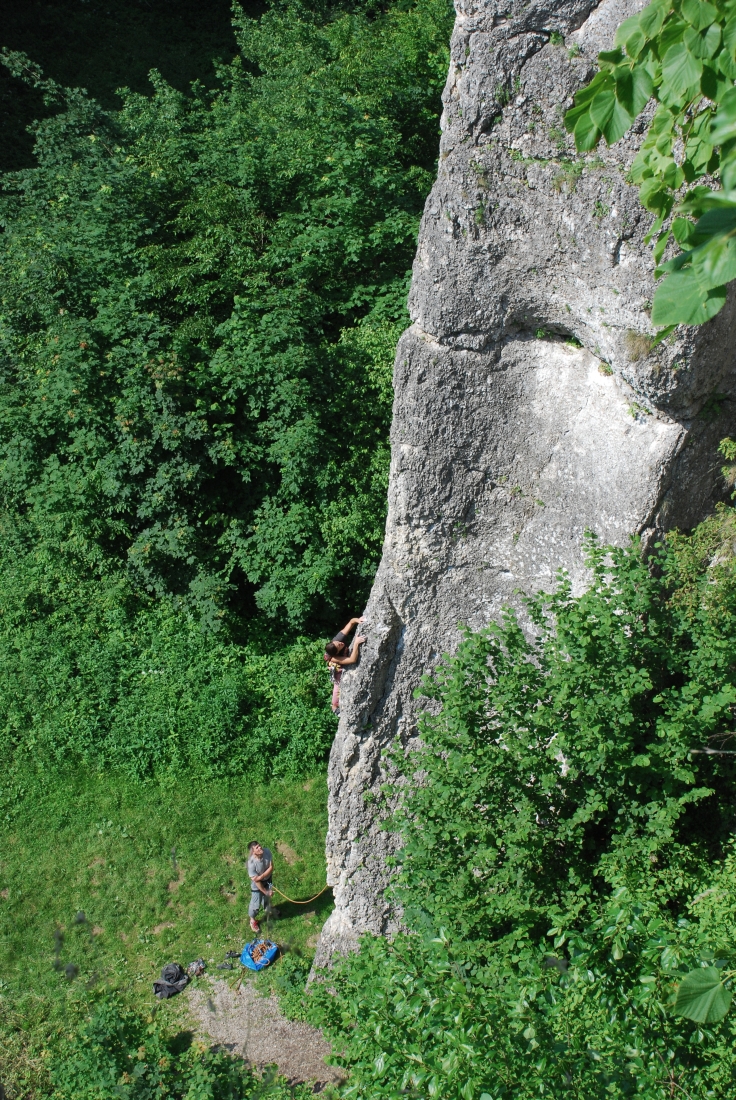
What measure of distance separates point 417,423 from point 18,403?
7.46m

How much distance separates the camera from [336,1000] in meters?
5.83

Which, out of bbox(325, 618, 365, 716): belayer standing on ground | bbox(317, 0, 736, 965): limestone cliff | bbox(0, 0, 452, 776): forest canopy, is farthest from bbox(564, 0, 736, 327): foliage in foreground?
bbox(0, 0, 452, 776): forest canopy

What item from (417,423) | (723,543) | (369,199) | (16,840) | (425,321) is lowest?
(16,840)

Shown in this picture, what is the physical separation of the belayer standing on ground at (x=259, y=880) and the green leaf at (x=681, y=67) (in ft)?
26.3

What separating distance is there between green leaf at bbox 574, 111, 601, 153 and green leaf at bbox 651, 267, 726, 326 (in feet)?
3.45

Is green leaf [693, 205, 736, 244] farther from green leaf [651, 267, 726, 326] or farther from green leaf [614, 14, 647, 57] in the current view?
green leaf [614, 14, 647, 57]

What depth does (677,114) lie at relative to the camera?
3.09m

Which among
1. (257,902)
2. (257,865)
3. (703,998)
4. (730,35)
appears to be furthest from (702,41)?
(257,902)

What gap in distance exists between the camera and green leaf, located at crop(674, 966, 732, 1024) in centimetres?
237

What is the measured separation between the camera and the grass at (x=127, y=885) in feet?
27.3

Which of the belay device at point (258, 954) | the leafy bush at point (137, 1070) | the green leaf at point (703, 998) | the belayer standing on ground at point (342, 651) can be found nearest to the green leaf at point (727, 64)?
the green leaf at point (703, 998)

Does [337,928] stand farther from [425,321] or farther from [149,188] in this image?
[149,188]

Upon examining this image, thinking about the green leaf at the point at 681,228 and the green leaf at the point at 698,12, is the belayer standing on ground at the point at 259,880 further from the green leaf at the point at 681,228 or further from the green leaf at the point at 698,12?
the green leaf at the point at 698,12

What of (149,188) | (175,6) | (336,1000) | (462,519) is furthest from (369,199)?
(175,6)
